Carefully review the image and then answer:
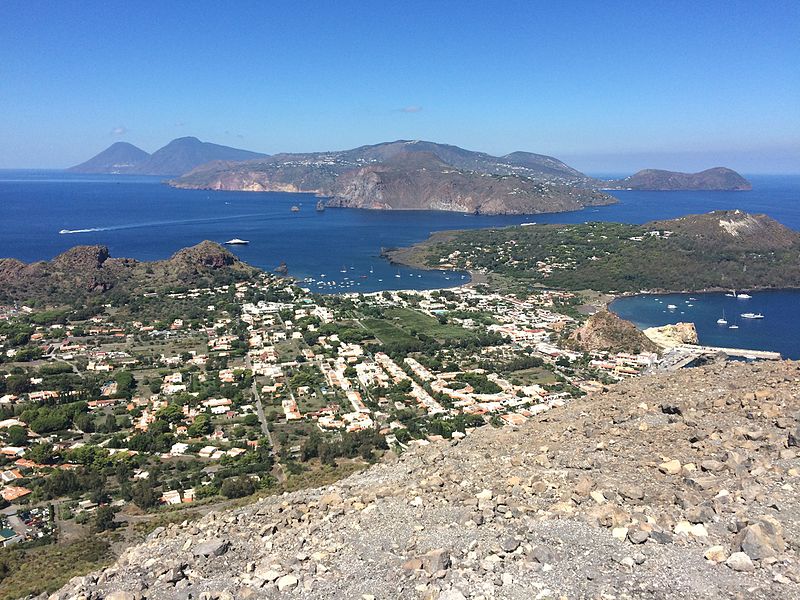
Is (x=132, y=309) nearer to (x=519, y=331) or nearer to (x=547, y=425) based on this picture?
(x=519, y=331)

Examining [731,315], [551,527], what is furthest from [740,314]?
[551,527]

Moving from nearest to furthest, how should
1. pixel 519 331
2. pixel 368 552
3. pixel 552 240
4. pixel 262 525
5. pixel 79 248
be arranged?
1. pixel 368 552
2. pixel 262 525
3. pixel 519 331
4. pixel 79 248
5. pixel 552 240

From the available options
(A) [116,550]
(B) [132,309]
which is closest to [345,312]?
(B) [132,309]

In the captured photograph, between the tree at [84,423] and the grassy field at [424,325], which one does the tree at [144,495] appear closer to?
the tree at [84,423]

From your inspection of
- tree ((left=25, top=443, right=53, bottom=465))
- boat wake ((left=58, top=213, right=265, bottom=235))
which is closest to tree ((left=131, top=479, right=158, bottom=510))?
tree ((left=25, top=443, right=53, bottom=465))

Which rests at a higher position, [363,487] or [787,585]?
[787,585]

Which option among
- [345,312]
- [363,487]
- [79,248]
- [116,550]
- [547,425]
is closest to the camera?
[363,487]

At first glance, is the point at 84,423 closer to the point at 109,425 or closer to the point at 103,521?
the point at 109,425

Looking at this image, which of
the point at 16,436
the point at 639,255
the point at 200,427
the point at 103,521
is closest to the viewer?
the point at 103,521
